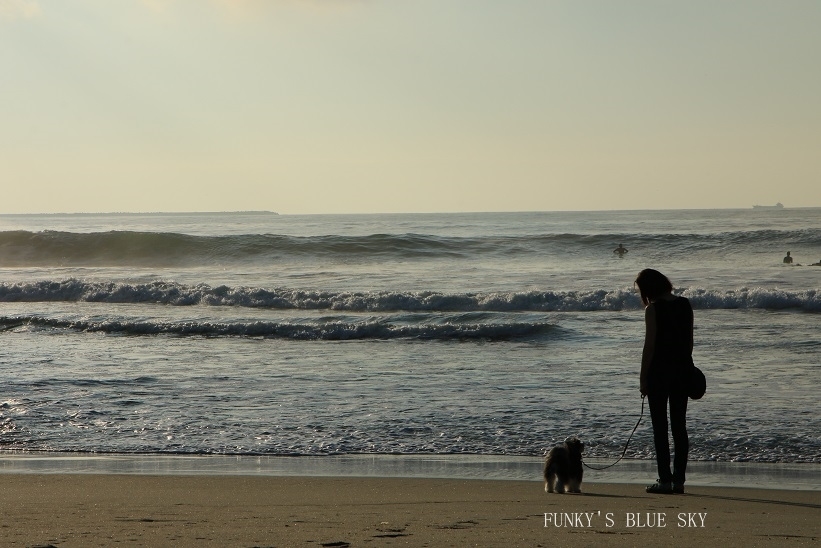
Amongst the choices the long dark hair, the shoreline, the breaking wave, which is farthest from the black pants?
the breaking wave

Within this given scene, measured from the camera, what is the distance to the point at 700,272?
27.0 metres

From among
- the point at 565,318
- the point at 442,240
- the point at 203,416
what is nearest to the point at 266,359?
the point at 203,416

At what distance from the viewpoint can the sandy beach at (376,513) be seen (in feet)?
13.2

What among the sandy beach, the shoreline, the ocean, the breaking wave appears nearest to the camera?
the sandy beach

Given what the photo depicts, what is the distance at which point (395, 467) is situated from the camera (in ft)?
21.6

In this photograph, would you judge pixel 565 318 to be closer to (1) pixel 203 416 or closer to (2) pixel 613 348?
(2) pixel 613 348

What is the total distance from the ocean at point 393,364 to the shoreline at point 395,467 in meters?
0.19

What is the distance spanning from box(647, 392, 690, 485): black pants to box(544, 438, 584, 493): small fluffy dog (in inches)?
19.9

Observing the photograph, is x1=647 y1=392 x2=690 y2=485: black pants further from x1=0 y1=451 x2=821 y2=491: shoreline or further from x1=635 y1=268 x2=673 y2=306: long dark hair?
x1=635 y1=268 x2=673 y2=306: long dark hair

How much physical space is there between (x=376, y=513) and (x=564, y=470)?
1.37 metres

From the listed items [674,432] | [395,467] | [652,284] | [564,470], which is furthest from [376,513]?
[652,284]

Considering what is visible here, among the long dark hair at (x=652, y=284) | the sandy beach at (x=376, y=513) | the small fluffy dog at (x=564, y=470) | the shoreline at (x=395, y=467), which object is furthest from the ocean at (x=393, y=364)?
the long dark hair at (x=652, y=284)

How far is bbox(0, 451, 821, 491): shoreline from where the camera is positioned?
6.14 metres

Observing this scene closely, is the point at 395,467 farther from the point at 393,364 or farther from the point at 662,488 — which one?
the point at 393,364
